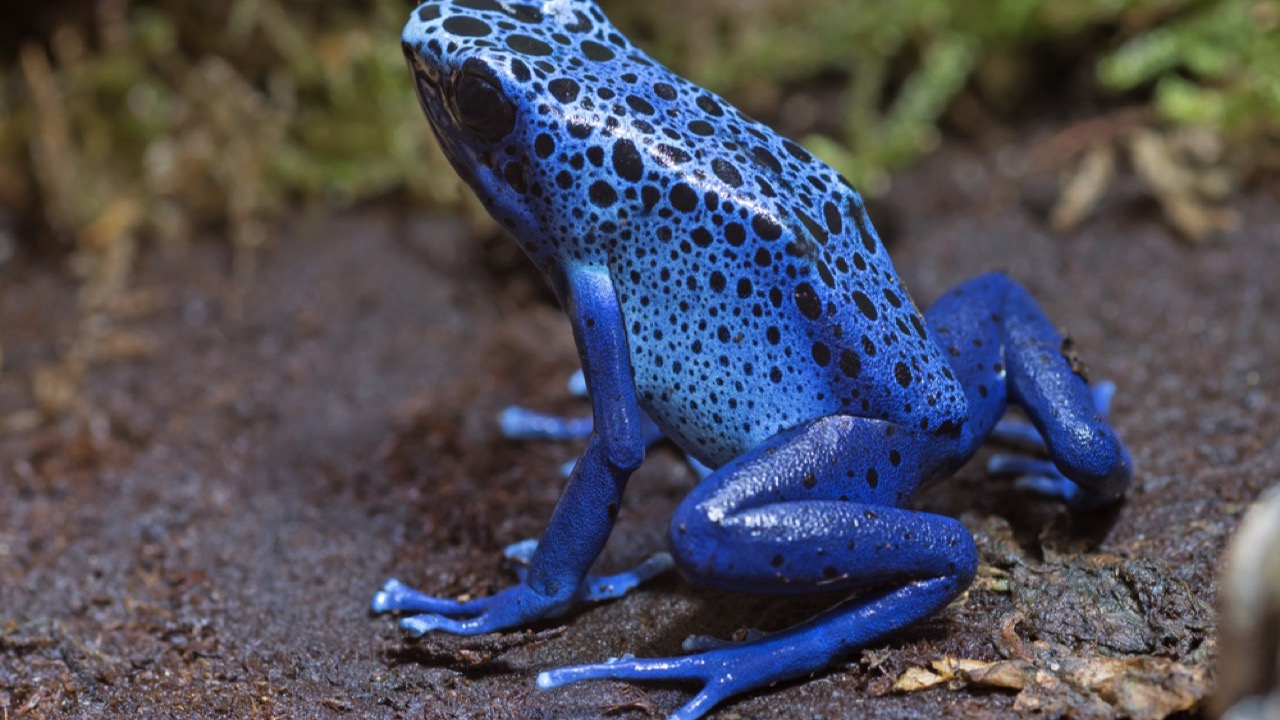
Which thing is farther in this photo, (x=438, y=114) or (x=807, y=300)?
(x=438, y=114)

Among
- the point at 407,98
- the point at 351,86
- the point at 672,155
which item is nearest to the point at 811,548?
the point at 672,155

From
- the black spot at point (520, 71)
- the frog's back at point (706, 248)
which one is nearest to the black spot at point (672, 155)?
the frog's back at point (706, 248)

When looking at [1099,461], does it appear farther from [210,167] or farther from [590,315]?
[210,167]

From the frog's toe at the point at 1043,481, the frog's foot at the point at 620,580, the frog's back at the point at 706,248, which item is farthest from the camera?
the frog's toe at the point at 1043,481

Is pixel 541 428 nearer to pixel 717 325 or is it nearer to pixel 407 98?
pixel 717 325

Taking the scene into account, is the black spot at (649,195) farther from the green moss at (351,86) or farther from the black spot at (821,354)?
the green moss at (351,86)

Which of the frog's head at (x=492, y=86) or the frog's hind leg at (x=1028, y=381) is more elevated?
the frog's head at (x=492, y=86)

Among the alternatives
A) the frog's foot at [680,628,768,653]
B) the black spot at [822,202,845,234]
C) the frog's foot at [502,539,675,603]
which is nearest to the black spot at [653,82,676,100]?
the black spot at [822,202,845,234]
